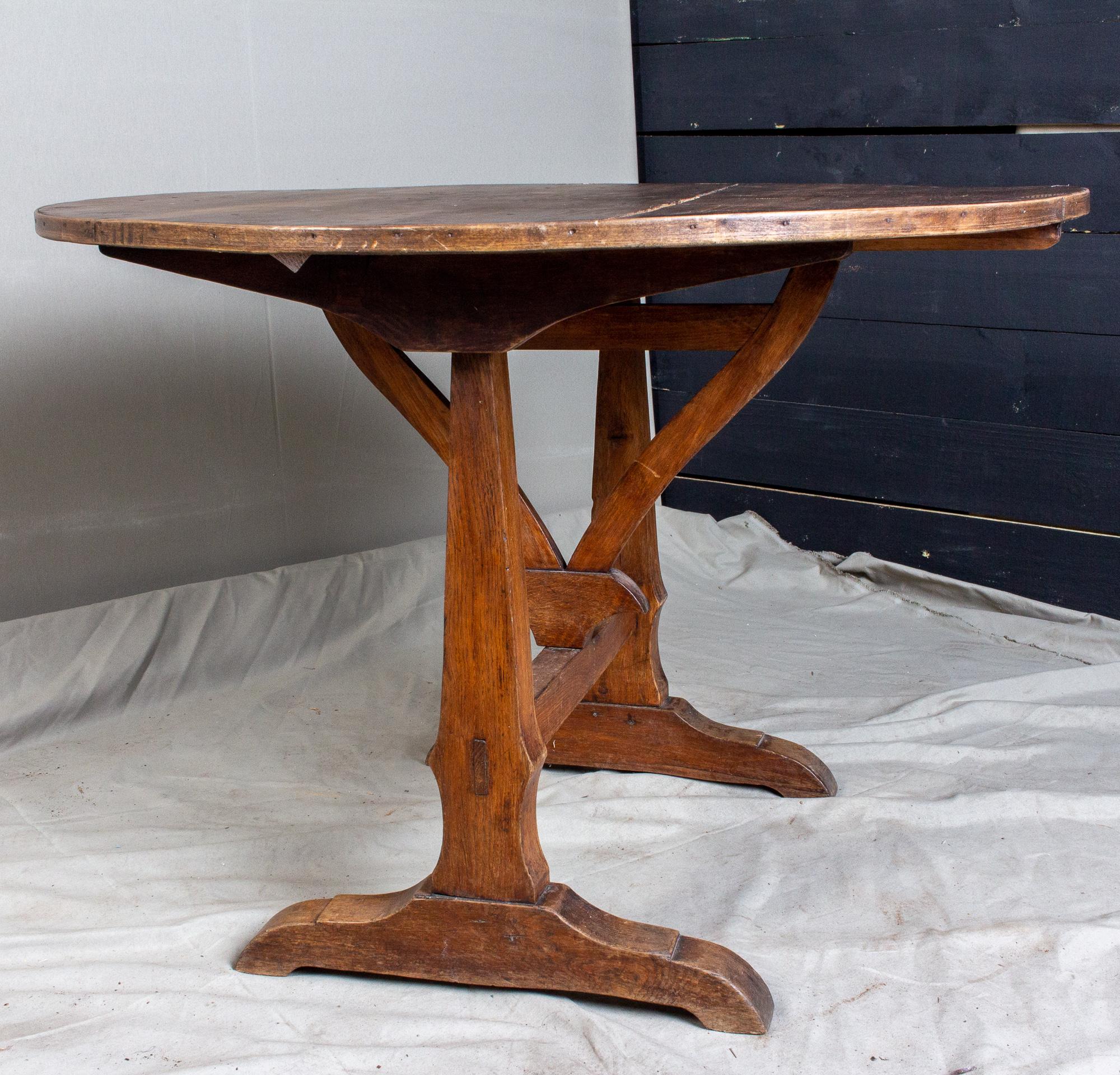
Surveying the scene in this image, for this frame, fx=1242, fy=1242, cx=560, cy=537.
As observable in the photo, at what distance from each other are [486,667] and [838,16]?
1.92 meters

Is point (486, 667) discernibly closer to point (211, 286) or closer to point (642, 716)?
point (642, 716)

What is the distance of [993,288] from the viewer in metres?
2.51

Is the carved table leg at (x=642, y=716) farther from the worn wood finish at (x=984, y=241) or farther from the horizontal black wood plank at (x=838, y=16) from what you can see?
the horizontal black wood plank at (x=838, y=16)

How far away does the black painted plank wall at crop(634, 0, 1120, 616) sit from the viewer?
2375 millimetres

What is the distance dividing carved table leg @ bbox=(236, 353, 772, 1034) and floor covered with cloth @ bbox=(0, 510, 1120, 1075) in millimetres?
39

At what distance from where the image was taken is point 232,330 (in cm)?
230

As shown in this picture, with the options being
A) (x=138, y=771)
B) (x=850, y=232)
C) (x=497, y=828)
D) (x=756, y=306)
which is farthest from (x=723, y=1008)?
(x=138, y=771)

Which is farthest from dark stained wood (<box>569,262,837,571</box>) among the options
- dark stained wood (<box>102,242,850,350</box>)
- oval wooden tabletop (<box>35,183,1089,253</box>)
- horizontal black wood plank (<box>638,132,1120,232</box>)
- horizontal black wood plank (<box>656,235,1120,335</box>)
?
horizontal black wood plank (<box>656,235,1120,335</box>)

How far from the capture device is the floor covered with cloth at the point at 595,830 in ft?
4.19

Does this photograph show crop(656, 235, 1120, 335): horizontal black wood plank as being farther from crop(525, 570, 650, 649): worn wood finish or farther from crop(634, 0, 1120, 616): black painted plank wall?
crop(525, 570, 650, 649): worn wood finish

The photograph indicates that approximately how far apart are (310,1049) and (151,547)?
122 cm

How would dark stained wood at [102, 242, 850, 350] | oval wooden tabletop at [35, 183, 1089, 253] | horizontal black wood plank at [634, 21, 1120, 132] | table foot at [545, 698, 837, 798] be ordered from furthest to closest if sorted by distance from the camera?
horizontal black wood plank at [634, 21, 1120, 132] < table foot at [545, 698, 837, 798] < dark stained wood at [102, 242, 850, 350] < oval wooden tabletop at [35, 183, 1089, 253]

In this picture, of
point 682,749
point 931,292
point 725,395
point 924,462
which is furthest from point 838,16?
point 682,749

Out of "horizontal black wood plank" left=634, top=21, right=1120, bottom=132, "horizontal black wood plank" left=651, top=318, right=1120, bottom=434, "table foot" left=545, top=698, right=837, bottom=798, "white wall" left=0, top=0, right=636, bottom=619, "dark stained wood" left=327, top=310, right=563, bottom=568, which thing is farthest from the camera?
"horizontal black wood plank" left=651, top=318, right=1120, bottom=434
